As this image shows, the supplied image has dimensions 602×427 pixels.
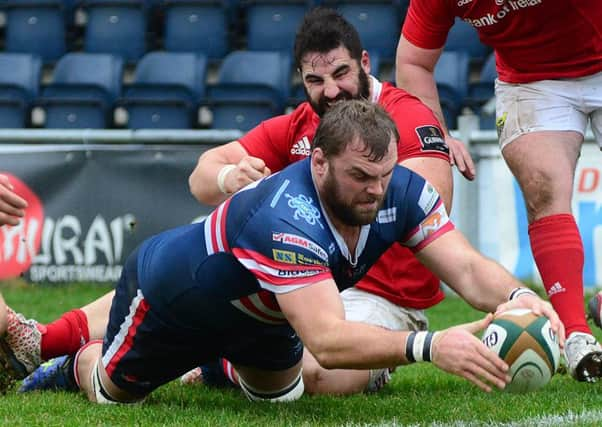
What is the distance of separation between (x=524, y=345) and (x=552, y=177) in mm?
1477

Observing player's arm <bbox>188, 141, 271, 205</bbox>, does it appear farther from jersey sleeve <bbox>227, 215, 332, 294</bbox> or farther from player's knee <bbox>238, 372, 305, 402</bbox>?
player's knee <bbox>238, 372, 305, 402</bbox>

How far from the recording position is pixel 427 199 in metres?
4.42

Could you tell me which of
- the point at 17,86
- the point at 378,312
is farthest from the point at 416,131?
the point at 17,86

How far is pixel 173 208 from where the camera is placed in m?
9.14

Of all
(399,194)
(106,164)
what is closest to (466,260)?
(399,194)

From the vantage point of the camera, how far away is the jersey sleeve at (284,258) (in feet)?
13.3

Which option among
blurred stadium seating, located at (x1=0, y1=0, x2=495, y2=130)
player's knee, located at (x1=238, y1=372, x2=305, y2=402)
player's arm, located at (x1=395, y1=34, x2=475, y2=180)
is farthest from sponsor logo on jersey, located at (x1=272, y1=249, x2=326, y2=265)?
blurred stadium seating, located at (x1=0, y1=0, x2=495, y2=130)

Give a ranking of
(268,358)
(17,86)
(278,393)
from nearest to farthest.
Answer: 1. (268,358)
2. (278,393)
3. (17,86)

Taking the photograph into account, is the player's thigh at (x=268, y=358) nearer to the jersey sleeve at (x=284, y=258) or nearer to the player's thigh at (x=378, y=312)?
the player's thigh at (x=378, y=312)

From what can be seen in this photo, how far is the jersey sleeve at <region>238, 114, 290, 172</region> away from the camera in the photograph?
228 inches

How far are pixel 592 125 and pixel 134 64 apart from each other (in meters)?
7.17

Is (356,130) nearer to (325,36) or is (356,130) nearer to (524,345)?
(524,345)

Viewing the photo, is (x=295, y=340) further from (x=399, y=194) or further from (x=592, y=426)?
(x=592, y=426)

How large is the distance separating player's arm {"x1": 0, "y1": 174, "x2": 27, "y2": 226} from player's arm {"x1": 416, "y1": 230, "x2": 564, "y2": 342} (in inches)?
61.9
